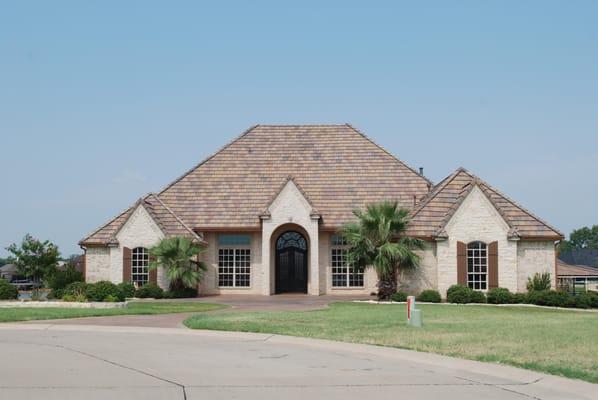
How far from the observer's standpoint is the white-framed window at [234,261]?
40.5 m

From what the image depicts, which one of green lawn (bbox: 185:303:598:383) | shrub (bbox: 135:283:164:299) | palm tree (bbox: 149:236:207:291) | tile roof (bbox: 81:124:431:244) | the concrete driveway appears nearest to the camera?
the concrete driveway

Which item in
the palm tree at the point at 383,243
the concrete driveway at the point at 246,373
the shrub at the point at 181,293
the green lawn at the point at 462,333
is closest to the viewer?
the concrete driveway at the point at 246,373

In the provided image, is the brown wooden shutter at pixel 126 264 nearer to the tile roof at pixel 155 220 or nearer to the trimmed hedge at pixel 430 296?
the tile roof at pixel 155 220

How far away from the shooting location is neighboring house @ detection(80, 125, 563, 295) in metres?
36.2

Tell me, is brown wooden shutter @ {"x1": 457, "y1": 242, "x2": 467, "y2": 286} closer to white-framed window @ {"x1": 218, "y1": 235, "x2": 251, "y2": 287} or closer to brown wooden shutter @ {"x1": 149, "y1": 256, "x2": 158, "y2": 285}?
white-framed window @ {"x1": 218, "y1": 235, "x2": 251, "y2": 287}

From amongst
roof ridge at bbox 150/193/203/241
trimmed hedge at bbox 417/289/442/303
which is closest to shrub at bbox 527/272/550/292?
trimmed hedge at bbox 417/289/442/303

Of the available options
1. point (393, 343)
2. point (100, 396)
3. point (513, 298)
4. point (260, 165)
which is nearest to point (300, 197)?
point (260, 165)

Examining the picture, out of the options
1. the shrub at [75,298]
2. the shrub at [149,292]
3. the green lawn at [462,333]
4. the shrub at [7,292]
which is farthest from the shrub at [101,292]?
the green lawn at [462,333]

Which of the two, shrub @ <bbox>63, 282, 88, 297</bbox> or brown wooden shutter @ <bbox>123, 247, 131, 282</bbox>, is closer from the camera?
shrub @ <bbox>63, 282, 88, 297</bbox>

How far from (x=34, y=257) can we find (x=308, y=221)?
1804 centimetres

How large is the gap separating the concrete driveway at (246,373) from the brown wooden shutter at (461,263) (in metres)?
20.1

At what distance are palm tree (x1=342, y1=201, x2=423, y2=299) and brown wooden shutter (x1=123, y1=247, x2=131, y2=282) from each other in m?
11.2

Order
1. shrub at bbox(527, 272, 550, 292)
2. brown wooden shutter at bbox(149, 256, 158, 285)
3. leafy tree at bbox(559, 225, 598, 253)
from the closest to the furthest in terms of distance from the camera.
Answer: shrub at bbox(527, 272, 550, 292) → brown wooden shutter at bbox(149, 256, 158, 285) → leafy tree at bbox(559, 225, 598, 253)

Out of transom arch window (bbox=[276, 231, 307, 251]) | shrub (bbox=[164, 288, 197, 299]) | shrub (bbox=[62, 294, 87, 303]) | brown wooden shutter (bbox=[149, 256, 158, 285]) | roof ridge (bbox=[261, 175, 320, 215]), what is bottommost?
shrub (bbox=[164, 288, 197, 299])
